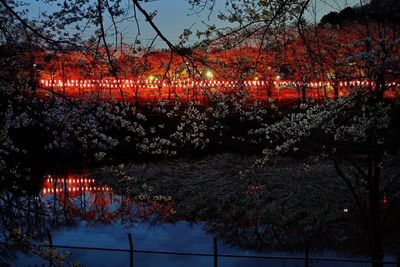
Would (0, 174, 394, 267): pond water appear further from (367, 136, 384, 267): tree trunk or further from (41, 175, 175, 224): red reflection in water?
(367, 136, 384, 267): tree trunk

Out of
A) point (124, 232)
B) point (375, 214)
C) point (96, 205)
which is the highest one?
point (375, 214)

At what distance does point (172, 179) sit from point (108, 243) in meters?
8.06

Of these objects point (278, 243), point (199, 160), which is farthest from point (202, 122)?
point (278, 243)

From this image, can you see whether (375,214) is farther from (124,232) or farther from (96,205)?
(96,205)

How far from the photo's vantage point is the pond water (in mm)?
11516

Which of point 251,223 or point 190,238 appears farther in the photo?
point 251,223

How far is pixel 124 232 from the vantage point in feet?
48.9

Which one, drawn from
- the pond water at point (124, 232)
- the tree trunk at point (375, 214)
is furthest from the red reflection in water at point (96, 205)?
the tree trunk at point (375, 214)

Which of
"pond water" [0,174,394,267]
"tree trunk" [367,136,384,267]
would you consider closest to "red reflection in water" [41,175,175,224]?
"pond water" [0,174,394,267]

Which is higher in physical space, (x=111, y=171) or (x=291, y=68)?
(x=291, y=68)

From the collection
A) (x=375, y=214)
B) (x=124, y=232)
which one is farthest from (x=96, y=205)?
(x=375, y=214)

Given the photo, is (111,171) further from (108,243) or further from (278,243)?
(278,243)

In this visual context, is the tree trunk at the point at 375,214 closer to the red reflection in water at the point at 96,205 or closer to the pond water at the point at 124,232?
the pond water at the point at 124,232

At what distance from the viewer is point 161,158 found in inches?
1061
